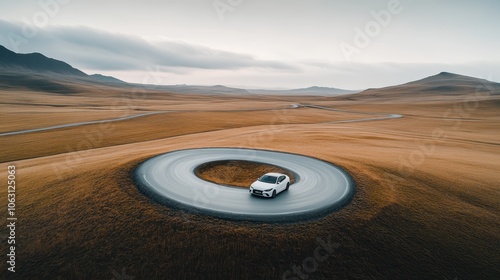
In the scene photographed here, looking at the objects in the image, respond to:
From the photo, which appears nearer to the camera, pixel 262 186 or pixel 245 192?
pixel 262 186

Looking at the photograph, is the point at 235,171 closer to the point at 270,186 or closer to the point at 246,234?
the point at 270,186

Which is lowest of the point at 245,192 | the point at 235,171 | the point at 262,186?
the point at 235,171

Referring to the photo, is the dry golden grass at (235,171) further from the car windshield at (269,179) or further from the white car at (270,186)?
the white car at (270,186)

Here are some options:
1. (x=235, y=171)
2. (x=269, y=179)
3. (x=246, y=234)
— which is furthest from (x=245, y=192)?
(x=235, y=171)

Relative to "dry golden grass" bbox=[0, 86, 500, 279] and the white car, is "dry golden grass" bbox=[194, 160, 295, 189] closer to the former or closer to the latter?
the white car

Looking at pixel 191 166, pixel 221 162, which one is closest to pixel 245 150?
pixel 221 162

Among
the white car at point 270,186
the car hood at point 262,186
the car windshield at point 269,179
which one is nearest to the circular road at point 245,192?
the white car at point 270,186

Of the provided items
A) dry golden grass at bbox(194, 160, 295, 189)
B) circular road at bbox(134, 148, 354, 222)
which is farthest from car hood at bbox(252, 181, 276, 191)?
dry golden grass at bbox(194, 160, 295, 189)
